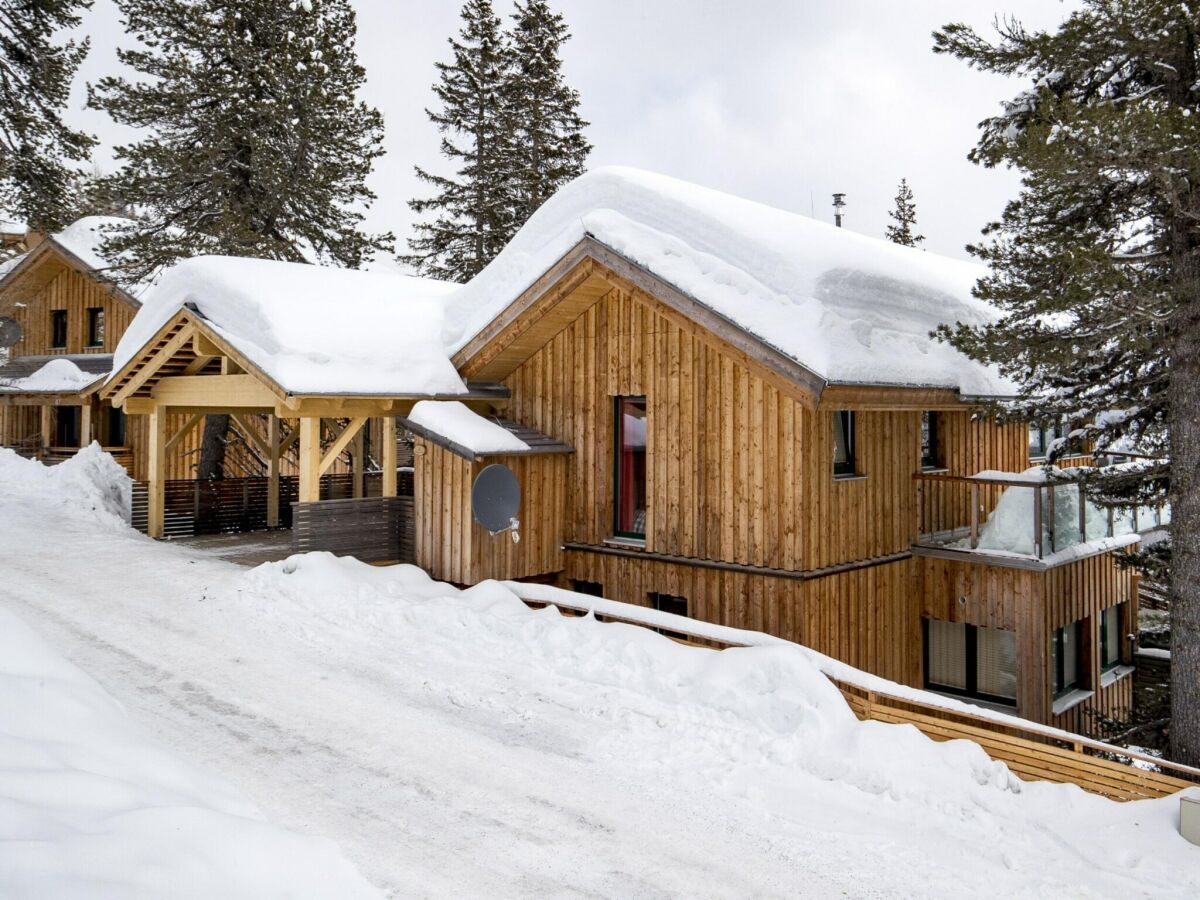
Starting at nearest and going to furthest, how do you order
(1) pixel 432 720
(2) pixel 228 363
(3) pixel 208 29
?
(1) pixel 432 720 → (2) pixel 228 363 → (3) pixel 208 29

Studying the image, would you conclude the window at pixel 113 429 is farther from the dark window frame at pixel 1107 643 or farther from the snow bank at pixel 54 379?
the dark window frame at pixel 1107 643

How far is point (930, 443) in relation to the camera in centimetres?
1445

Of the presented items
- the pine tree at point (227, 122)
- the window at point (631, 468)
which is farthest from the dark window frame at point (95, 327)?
the window at point (631, 468)

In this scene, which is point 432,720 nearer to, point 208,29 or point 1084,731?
point 1084,731

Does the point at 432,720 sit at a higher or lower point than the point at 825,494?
lower

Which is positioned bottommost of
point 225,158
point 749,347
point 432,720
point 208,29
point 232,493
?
point 432,720

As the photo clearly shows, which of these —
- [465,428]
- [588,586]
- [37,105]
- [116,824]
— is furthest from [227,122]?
[116,824]

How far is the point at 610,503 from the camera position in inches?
514

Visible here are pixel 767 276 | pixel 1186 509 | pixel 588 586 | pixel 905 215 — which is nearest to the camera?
pixel 1186 509

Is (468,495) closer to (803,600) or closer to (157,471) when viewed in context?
(803,600)

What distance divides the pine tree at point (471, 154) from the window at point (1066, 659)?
20.5 m

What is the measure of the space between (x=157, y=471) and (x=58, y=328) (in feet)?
53.5

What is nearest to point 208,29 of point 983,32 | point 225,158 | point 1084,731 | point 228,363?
point 225,158

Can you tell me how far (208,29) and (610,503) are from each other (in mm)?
16260
